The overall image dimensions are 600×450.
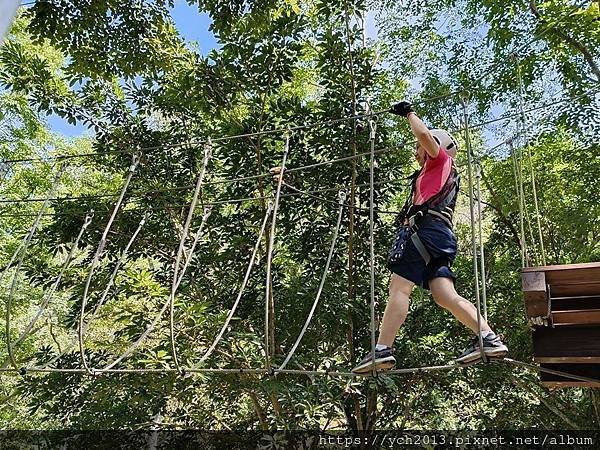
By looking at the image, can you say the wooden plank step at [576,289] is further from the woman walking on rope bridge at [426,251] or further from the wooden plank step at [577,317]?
the woman walking on rope bridge at [426,251]

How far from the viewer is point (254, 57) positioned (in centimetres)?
327

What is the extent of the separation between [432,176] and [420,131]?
163mm

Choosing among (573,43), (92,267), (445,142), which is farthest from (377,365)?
(573,43)

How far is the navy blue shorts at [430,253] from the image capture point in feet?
5.50

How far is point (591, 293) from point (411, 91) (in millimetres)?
2998

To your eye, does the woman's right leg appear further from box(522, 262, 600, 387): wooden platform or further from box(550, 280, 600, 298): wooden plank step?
box(550, 280, 600, 298): wooden plank step

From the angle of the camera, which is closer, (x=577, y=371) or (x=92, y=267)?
(x=577, y=371)

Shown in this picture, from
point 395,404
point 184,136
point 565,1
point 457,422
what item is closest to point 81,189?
point 184,136

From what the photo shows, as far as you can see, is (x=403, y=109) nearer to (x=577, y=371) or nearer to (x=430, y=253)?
(x=430, y=253)

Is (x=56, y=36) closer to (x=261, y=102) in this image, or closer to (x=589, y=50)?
(x=261, y=102)

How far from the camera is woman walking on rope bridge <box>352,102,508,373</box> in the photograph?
63.7 inches

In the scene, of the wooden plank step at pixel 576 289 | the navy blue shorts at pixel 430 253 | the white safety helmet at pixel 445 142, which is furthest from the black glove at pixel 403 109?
the wooden plank step at pixel 576 289

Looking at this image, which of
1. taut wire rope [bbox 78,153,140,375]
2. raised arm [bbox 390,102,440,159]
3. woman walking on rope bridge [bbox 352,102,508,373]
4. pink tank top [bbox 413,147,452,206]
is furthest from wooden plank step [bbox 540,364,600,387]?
taut wire rope [bbox 78,153,140,375]

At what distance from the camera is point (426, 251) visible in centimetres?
168
